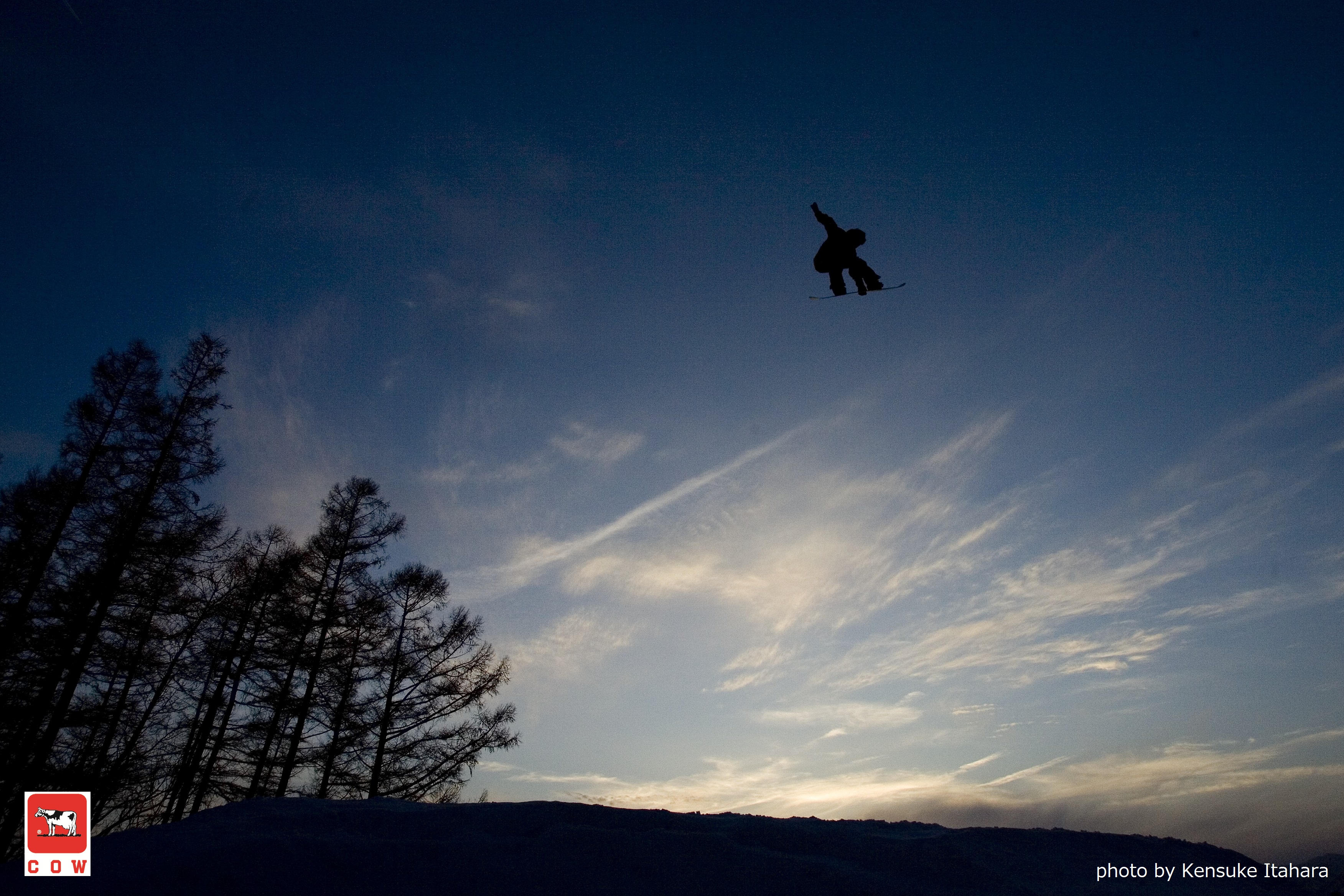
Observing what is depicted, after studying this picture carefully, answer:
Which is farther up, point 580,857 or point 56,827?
point 56,827

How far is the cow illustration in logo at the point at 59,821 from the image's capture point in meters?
5.90

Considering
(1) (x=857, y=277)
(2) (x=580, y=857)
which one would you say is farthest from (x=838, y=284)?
(2) (x=580, y=857)

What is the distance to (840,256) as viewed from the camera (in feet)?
31.4

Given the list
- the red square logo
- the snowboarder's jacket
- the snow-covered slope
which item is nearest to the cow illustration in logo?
the red square logo

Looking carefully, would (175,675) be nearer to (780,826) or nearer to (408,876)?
(408,876)

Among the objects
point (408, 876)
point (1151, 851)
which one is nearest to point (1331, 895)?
point (1151, 851)

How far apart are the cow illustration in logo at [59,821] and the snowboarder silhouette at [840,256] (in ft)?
35.0

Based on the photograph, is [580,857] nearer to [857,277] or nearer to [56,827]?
[56,827]

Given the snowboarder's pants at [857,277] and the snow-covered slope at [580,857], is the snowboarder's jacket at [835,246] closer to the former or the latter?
the snowboarder's pants at [857,277]

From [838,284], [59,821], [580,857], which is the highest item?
[838,284]

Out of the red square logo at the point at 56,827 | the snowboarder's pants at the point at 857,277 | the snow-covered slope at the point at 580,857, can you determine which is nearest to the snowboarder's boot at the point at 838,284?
the snowboarder's pants at the point at 857,277

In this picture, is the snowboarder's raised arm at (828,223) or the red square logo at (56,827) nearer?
the red square logo at (56,827)

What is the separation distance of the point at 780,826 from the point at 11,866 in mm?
6024

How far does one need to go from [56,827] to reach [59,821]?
1.27ft
